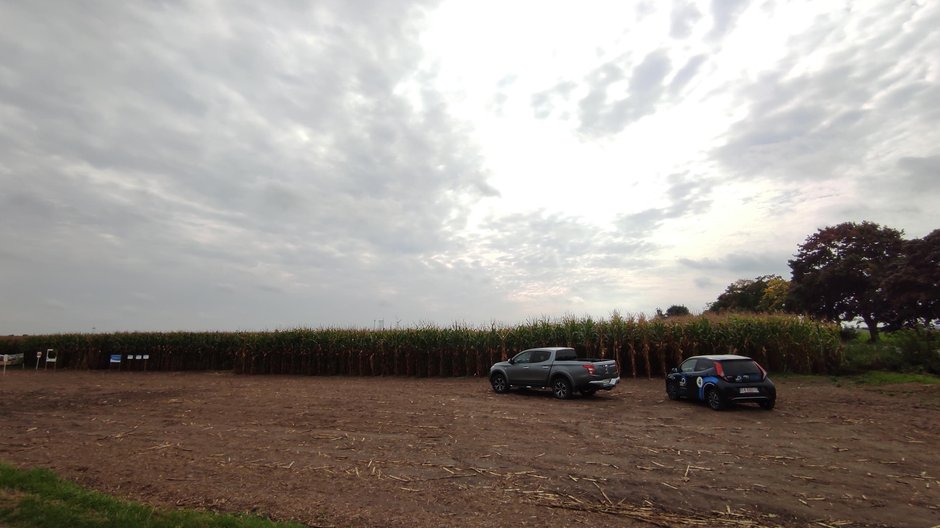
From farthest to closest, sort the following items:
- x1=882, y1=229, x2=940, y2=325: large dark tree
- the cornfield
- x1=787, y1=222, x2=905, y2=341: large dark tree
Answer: x1=787, y1=222, x2=905, y2=341: large dark tree
x1=882, y1=229, x2=940, y2=325: large dark tree
the cornfield

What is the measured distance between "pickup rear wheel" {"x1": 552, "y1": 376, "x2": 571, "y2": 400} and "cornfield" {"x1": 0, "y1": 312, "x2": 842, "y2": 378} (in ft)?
25.5

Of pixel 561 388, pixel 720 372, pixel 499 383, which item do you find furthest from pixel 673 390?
pixel 499 383

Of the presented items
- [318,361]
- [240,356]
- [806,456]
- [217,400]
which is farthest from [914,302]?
[240,356]

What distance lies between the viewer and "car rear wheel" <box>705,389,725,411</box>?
47.8 ft

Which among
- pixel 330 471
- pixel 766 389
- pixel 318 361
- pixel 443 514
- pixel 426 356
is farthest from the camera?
pixel 318 361

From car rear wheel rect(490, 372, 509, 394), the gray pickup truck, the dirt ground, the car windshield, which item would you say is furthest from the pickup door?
the car windshield

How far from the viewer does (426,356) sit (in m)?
29.8

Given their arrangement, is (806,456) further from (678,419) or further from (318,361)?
(318,361)

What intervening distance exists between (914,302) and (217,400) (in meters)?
42.4

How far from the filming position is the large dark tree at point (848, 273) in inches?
1592

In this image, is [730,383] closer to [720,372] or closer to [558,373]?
[720,372]

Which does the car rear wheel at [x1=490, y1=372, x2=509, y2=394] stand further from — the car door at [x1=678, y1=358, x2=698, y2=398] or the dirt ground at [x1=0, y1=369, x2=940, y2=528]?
the car door at [x1=678, y1=358, x2=698, y2=398]

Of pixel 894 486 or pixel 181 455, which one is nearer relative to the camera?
pixel 894 486

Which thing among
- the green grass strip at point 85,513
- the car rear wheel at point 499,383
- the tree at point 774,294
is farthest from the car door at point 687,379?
the tree at point 774,294
